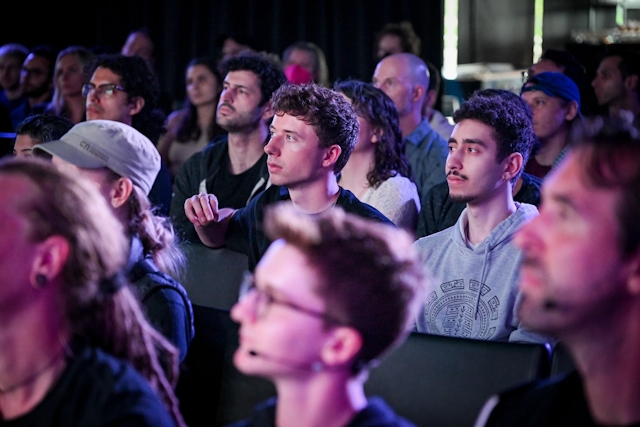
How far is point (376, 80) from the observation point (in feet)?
15.1

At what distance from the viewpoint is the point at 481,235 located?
8.47 ft

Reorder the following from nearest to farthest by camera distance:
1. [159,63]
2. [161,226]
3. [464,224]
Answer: [161,226] < [464,224] < [159,63]

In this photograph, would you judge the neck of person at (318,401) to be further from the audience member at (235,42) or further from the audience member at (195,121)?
the audience member at (235,42)

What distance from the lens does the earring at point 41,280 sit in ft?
4.40

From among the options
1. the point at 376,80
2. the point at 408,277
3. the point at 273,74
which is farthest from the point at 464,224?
the point at 376,80

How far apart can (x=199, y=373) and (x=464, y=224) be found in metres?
0.97

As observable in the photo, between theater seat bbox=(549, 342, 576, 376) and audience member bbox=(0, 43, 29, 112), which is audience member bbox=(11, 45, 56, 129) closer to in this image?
audience member bbox=(0, 43, 29, 112)

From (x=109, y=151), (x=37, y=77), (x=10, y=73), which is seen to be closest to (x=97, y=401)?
(x=109, y=151)

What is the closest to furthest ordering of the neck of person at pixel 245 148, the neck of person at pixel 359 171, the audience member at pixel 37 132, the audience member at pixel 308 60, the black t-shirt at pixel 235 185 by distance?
the audience member at pixel 37 132 → the neck of person at pixel 359 171 → the black t-shirt at pixel 235 185 → the neck of person at pixel 245 148 → the audience member at pixel 308 60

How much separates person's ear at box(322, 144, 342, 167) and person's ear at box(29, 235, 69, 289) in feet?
5.35

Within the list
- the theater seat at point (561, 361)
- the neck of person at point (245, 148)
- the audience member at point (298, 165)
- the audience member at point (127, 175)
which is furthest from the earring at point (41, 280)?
the neck of person at point (245, 148)

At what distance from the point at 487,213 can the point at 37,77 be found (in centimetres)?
407

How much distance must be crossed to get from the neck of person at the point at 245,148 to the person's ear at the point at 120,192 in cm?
166

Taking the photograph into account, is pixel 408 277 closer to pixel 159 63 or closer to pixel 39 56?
pixel 39 56
